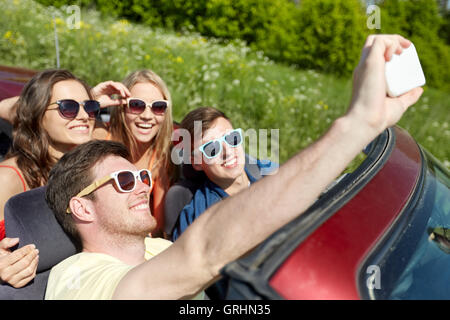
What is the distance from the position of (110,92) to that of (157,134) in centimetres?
49

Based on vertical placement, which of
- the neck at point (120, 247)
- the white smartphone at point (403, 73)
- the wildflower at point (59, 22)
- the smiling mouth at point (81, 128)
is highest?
the wildflower at point (59, 22)

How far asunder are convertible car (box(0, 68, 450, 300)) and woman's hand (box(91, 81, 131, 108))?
1119 millimetres

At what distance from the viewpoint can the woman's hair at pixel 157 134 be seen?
9.45 ft

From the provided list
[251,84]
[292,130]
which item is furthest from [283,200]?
[251,84]

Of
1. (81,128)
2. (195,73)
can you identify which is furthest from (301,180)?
(195,73)

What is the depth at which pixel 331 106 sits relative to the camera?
265 inches

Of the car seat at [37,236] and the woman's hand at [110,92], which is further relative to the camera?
the woman's hand at [110,92]

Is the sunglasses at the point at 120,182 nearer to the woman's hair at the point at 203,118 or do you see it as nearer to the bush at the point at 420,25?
the woman's hair at the point at 203,118

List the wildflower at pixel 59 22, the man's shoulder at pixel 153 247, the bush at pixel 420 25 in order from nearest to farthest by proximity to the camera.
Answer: the man's shoulder at pixel 153 247
the wildflower at pixel 59 22
the bush at pixel 420 25

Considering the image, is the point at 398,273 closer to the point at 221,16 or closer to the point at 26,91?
the point at 26,91

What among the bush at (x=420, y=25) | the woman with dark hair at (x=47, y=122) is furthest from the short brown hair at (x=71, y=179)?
the bush at (x=420, y=25)

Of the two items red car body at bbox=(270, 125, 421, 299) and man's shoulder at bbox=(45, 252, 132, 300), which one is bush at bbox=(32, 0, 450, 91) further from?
red car body at bbox=(270, 125, 421, 299)

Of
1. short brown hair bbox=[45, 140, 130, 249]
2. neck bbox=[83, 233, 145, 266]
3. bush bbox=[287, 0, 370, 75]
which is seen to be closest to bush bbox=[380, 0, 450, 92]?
bush bbox=[287, 0, 370, 75]

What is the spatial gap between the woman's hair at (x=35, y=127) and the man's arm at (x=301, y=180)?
151cm
